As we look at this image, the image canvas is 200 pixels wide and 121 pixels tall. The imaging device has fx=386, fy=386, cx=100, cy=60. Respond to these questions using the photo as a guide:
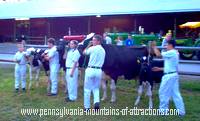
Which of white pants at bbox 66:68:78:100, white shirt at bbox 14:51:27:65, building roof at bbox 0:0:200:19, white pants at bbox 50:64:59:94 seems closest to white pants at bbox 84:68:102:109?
white pants at bbox 66:68:78:100

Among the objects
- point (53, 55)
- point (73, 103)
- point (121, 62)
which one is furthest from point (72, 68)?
point (121, 62)

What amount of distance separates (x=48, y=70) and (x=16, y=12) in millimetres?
22711

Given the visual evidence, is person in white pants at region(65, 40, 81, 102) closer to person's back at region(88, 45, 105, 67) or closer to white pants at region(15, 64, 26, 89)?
person's back at region(88, 45, 105, 67)

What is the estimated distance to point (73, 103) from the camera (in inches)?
428

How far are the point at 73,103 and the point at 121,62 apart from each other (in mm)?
1909

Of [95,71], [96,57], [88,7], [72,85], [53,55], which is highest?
[88,7]

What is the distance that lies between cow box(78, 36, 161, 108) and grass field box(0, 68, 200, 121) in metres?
0.74

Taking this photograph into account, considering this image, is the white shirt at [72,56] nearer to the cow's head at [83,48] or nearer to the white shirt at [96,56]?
the cow's head at [83,48]

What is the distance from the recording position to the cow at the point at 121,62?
1138cm

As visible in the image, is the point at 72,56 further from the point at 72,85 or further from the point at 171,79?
the point at 171,79

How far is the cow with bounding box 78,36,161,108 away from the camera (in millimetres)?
11375

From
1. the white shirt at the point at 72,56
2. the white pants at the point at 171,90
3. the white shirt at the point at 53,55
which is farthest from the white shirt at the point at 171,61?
the white shirt at the point at 53,55

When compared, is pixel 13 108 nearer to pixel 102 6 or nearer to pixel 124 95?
pixel 124 95

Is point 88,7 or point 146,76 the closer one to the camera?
point 146,76
